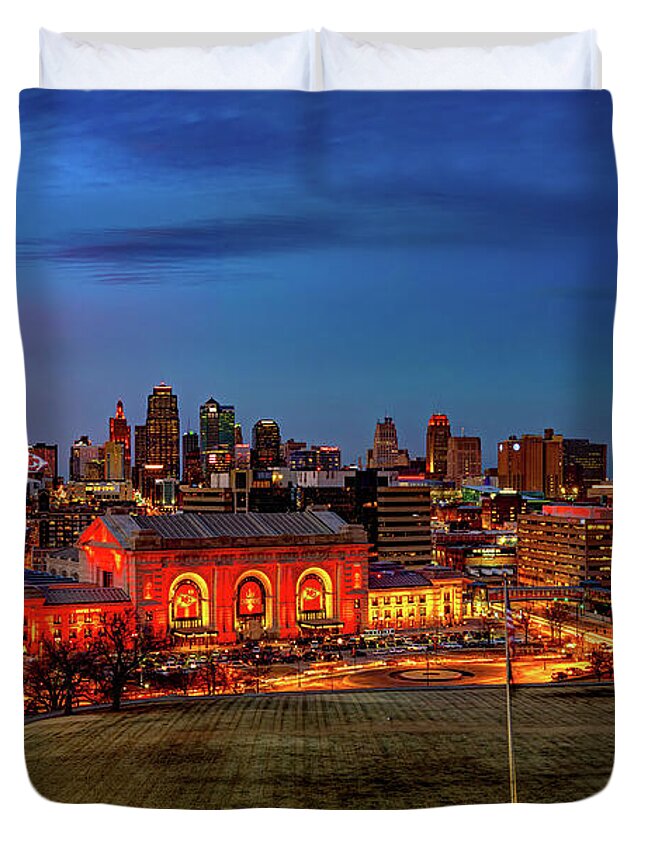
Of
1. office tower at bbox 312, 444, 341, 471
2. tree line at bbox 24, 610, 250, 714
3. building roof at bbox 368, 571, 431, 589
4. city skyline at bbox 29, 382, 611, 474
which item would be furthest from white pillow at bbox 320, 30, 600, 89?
tree line at bbox 24, 610, 250, 714

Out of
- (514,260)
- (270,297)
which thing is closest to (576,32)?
(514,260)

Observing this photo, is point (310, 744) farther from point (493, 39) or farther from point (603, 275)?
point (493, 39)

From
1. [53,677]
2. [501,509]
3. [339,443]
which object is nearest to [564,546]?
[501,509]

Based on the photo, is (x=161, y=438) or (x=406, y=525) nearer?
(x=161, y=438)

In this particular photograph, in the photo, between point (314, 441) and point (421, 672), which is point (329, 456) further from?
point (421, 672)

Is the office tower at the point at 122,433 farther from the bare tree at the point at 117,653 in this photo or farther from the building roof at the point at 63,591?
the bare tree at the point at 117,653

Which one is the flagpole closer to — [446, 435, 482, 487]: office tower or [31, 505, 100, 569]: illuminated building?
[446, 435, 482, 487]: office tower
